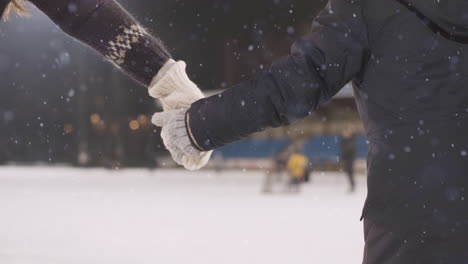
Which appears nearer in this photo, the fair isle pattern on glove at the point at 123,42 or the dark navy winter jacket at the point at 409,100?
the dark navy winter jacket at the point at 409,100

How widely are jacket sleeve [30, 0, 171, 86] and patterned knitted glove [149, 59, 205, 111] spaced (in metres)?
0.05

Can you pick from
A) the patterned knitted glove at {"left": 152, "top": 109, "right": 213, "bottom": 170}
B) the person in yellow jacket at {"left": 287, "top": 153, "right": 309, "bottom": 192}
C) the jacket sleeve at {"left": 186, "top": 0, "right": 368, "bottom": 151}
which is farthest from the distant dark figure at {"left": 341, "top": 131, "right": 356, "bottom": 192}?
the jacket sleeve at {"left": 186, "top": 0, "right": 368, "bottom": 151}

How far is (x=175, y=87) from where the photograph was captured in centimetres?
215

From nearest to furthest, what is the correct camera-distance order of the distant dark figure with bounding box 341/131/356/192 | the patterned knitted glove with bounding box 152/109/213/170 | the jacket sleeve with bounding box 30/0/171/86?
the patterned knitted glove with bounding box 152/109/213/170 → the jacket sleeve with bounding box 30/0/171/86 → the distant dark figure with bounding box 341/131/356/192

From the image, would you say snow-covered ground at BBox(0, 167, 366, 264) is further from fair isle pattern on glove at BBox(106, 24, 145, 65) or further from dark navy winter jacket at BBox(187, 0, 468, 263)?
dark navy winter jacket at BBox(187, 0, 468, 263)

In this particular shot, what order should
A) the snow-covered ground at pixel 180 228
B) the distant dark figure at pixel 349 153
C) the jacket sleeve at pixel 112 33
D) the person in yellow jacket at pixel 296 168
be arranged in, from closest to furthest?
the jacket sleeve at pixel 112 33
the snow-covered ground at pixel 180 228
the person in yellow jacket at pixel 296 168
the distant dark figure at pixel 349 153

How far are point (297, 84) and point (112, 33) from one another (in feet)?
2.64

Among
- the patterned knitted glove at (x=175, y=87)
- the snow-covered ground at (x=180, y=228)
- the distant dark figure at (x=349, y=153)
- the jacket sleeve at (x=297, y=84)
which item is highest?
the jacket sleeve at (x=297, y=84)

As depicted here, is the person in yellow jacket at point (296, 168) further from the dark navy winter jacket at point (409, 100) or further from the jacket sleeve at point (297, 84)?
the dark navy winter jacket at point (409, 100)

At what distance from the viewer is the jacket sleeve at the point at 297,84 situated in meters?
1.50

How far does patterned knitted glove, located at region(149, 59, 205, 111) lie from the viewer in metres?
2.14

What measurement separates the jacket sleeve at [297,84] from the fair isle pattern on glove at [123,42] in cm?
53

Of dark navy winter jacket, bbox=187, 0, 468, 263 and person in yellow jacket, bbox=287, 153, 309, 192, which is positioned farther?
person in yellow jacket, bbox=287, 153, 309, 192

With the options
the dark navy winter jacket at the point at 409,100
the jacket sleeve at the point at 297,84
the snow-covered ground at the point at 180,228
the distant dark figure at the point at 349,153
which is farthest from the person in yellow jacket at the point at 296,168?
the dark navy winter jacket at the point at 409,100
